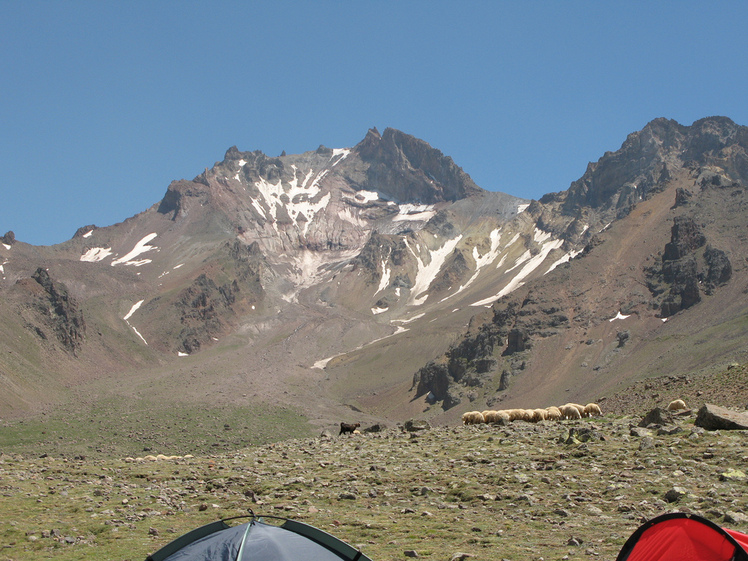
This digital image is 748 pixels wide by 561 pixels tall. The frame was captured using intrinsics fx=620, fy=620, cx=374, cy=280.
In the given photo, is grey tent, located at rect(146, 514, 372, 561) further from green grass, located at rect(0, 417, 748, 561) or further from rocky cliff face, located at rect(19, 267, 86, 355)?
rocky cliff face, located at rect(19, 267, 86, 355)

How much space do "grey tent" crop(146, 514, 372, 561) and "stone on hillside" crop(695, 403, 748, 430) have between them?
18384mm

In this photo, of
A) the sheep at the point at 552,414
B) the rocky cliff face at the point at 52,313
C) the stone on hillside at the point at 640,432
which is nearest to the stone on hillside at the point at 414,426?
the sheep at the point at 552,414

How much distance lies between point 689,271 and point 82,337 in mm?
154755

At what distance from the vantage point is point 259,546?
38.5 feet

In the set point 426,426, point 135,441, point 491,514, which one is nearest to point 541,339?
point 135,441

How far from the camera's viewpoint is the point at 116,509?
19.1m

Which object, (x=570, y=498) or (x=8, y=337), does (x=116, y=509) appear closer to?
(x=570, y=498)

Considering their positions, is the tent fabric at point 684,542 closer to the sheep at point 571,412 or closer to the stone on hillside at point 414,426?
the stone on hillside at point 414,426

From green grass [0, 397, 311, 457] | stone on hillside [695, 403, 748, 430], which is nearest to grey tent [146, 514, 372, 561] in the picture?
stone on hillside [695, 403, 748, 430]

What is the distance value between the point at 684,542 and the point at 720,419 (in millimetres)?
14883

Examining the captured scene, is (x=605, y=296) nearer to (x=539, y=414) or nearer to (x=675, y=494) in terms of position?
(x=539, y=414)

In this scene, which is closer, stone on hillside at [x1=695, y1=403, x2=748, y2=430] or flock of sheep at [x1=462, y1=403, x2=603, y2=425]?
stone on hillside at [x1=695, y1=403, x2=748, y2=430]

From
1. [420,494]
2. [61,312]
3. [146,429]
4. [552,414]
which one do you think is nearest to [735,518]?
[420,494]

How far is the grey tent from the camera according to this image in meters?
11.7
